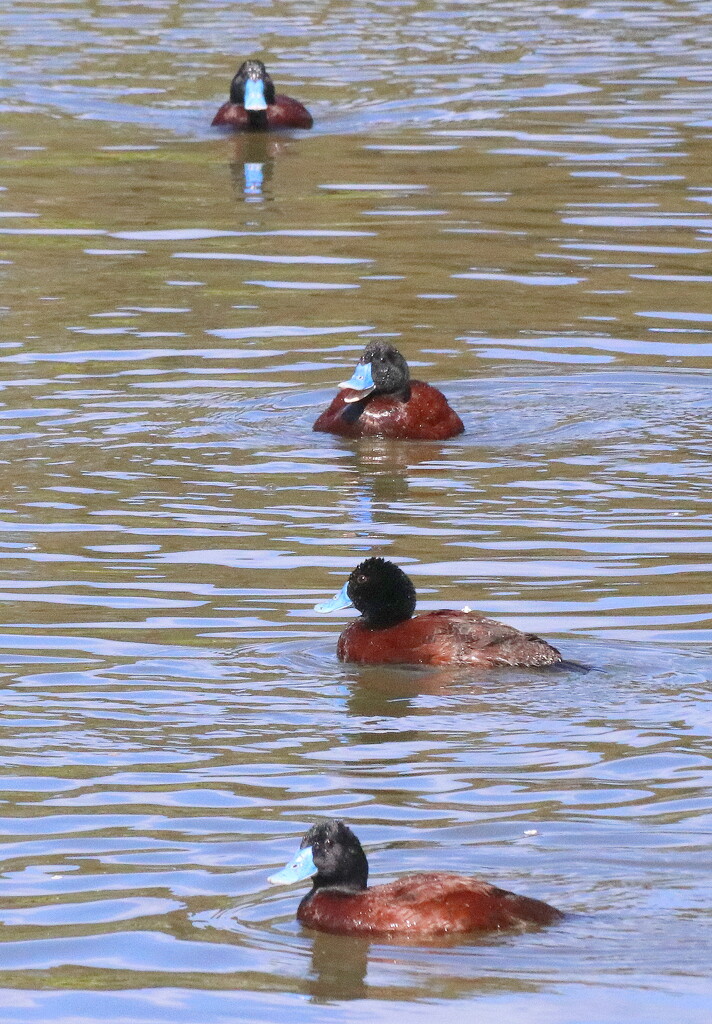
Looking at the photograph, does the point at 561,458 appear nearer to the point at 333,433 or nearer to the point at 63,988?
the point at 333,433

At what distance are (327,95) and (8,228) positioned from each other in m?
6.56

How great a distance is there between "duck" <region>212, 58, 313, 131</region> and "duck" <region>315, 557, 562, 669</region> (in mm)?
13057

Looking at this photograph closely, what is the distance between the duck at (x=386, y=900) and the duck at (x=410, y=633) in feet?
7.13

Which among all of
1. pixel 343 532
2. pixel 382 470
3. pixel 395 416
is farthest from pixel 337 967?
pixel 395 416

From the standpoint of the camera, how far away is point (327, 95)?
24.5m

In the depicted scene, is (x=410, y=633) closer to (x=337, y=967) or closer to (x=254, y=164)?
(x=337, y=967)

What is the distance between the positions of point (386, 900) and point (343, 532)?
4740 mm

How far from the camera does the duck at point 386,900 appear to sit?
6559 mm

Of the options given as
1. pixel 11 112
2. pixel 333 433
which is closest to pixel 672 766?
pixel 333 433

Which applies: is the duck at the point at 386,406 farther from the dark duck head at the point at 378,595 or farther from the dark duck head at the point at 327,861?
the dark duck head at the point at 327,861

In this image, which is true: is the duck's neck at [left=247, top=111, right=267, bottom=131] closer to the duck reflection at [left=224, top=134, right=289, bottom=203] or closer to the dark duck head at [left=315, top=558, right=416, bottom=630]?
the duck reflection at [left=224, top=134, right=289, bottom=203]

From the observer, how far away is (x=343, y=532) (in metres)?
11.4

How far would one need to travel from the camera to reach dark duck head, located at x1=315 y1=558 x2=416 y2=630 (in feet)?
31.2

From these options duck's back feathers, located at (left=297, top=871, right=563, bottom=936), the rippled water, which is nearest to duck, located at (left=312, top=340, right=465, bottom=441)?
the rippled water
